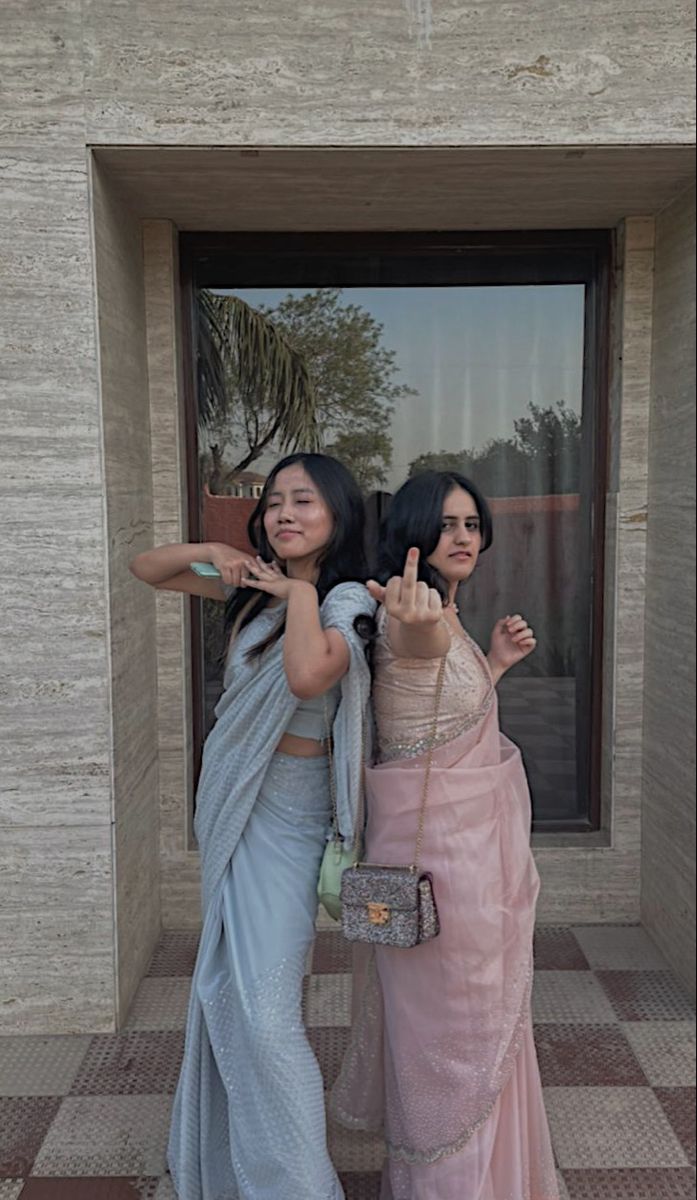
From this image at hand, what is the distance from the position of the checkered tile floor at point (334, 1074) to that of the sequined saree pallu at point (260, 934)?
1.05 ft

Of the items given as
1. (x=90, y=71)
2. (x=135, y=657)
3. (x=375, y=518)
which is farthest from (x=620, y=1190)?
(x=90, y=71)

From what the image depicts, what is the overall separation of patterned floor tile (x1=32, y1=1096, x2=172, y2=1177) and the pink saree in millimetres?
661

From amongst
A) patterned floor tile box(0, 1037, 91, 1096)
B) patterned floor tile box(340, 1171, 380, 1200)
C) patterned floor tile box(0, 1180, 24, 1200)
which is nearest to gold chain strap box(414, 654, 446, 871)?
patterned floor tile box(340, 1171, 380, 1200)

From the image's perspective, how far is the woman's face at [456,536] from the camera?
5.61ft

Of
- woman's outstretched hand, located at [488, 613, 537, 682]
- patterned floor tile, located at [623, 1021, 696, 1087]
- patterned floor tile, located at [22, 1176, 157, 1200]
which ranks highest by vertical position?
woman's outstretched hand, located at [488, 613, 537, 682]

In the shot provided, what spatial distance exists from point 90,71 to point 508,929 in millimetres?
2249

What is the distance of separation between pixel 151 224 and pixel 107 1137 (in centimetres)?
256

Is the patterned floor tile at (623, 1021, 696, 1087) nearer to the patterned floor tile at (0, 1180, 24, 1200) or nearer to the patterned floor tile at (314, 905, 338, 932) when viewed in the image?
the patterned floor tile at (314, 905, 338, 932)

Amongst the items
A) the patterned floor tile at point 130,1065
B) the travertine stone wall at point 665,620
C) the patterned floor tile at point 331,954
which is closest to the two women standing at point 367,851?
the patterned floor tile at point 130,1065

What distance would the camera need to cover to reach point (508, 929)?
1.73 meters

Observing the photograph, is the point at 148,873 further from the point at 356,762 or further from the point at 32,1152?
the point at 356,762

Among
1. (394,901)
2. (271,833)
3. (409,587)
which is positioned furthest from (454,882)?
(409,587)

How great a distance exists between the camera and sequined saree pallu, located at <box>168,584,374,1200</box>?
5.57 ft

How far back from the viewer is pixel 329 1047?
2.54 meters
